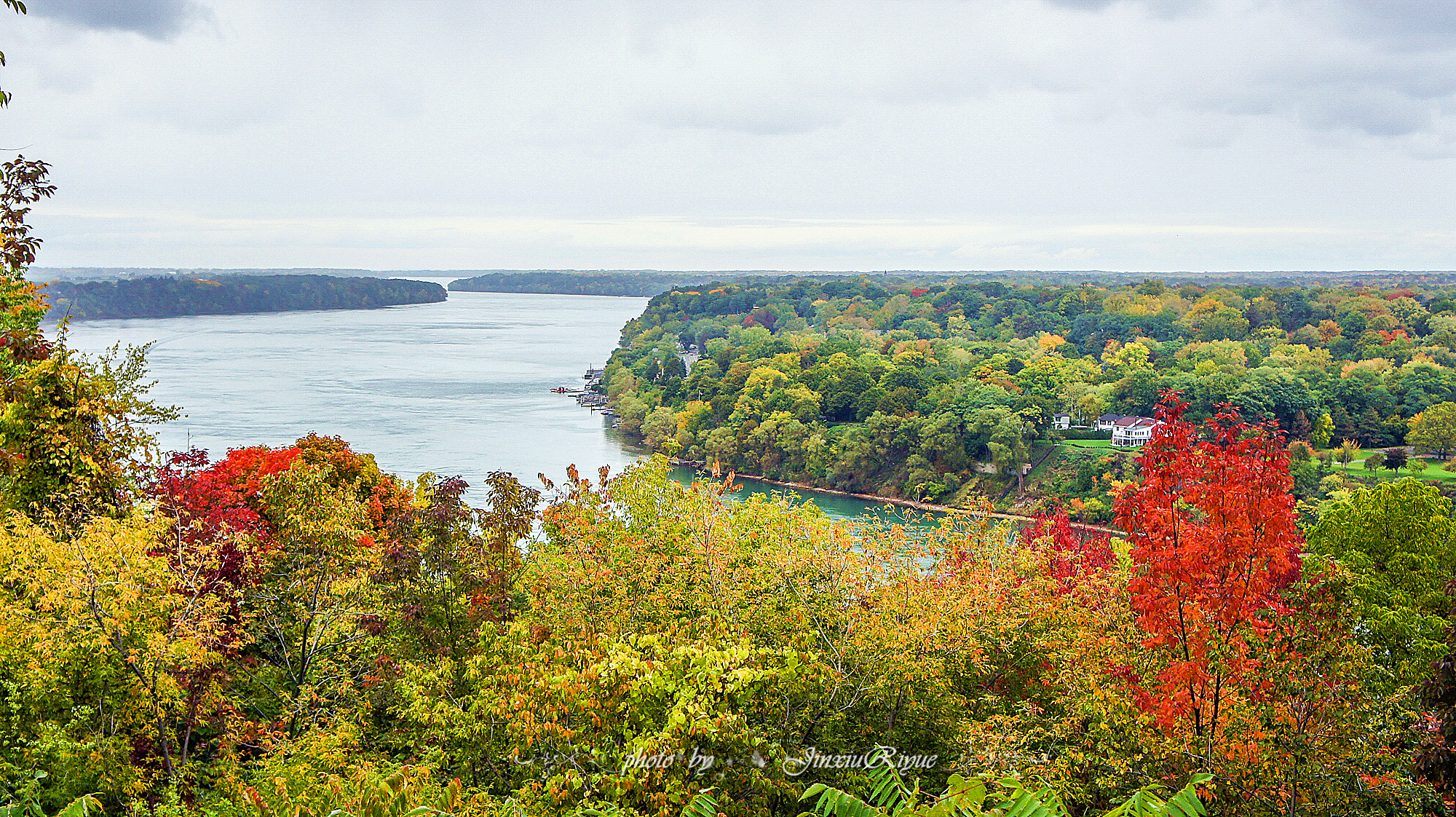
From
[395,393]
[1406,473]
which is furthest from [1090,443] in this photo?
[395,393]

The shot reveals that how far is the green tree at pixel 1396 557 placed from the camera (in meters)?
15.4

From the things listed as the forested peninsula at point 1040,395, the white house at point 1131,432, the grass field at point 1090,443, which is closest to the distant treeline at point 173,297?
the forested peninsula at point 1040,395

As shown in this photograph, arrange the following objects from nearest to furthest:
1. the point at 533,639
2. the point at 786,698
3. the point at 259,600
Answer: the point at 786,698, the point at 533,639, the point at 259,600

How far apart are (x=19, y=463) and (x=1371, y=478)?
5773cm

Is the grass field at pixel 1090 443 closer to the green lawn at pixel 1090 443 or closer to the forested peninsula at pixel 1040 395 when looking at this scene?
the green lawn at pixel 1090 443

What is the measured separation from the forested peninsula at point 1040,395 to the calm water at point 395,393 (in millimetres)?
4564

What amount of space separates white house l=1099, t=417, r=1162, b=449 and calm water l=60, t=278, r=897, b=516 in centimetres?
1852

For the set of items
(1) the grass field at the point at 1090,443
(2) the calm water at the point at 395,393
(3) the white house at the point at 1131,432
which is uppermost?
(2) the calm water at the point at 395,393

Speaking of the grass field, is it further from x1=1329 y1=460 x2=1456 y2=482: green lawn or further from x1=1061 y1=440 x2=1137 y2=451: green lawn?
x1=1329 y1=460 x2=1456 y2=482: green lawn

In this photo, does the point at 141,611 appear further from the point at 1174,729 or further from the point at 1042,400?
the point at 1042,400

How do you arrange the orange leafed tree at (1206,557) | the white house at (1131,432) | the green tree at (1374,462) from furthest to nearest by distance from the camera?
the white house at (1131,432) < the green tree at (1374,462) < the orange leafed tree at (1206,557)

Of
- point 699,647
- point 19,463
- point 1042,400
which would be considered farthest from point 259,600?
point 1042,400

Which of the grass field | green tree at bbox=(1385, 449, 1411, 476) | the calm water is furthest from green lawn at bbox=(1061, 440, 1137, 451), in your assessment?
the calm water

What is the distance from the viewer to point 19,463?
12406 millimetres
